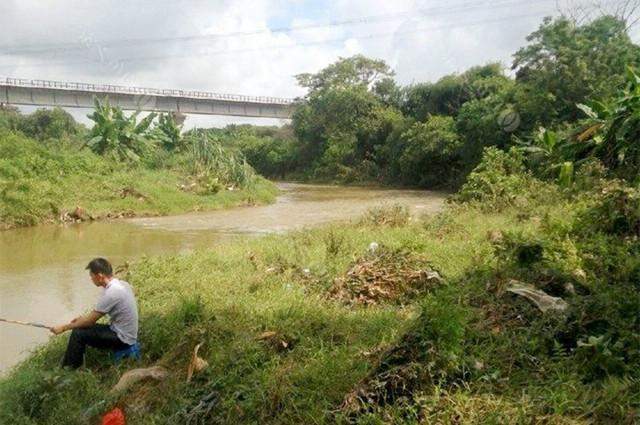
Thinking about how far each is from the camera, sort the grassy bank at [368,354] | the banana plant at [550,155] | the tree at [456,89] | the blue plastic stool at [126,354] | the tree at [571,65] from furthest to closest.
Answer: the tree at [456,89] < the tree at [571,65] < the banana plant at [550,155] < the blue plastic stool at [126,354] < the grassy bank at [368,354]

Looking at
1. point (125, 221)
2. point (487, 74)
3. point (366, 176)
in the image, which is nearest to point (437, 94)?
point (487, 74)

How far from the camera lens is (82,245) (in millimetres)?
13523

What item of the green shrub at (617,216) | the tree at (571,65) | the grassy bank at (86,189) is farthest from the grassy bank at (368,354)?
the tree at (571,65)

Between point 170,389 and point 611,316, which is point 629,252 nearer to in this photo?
point 611,316

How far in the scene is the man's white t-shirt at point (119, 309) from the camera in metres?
5.20

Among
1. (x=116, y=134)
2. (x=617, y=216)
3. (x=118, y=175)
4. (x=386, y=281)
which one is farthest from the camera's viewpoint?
(x=116, y=134)

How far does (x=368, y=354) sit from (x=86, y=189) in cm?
1707

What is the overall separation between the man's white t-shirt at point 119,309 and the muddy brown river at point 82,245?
1523 mm

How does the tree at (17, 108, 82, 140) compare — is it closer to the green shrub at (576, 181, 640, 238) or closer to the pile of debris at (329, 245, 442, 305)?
the pile of debris at (329, 245, 442, 305)

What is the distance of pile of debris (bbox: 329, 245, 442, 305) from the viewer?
5961 millimetres

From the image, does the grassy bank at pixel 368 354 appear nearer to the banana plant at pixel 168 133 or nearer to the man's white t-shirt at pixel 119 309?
the man's white t-shirt at pixel 119 309

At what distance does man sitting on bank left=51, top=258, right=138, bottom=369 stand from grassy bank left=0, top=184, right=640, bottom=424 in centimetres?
22

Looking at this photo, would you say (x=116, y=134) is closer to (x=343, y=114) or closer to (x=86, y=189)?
(x=86, y=189)

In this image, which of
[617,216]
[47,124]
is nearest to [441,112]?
[617,216]
